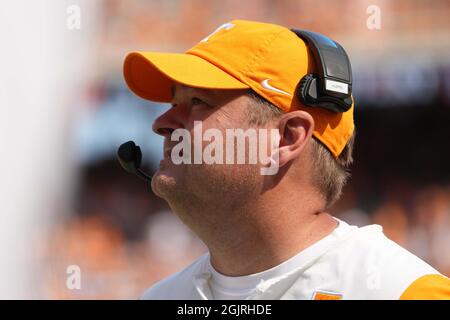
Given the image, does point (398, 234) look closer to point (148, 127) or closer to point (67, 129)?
point (148, 127)

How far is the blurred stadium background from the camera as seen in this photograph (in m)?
6.56

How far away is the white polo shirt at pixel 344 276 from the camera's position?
152 cm

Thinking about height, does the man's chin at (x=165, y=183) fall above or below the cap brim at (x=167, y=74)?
below

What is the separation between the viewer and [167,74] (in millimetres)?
1714

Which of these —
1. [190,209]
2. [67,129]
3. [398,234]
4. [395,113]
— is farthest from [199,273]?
[395,113]

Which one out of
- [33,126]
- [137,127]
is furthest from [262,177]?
[137,127]

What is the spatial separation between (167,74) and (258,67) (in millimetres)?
216

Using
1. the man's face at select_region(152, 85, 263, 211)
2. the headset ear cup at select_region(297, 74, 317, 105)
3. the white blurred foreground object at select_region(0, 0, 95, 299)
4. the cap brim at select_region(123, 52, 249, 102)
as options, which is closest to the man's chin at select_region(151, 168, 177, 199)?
the man's face at select_region(152, 85, 263, 211)

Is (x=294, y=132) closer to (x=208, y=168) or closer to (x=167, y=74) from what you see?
(x=208, y=168)

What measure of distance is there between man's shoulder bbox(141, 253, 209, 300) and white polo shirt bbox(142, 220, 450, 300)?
0.20ft

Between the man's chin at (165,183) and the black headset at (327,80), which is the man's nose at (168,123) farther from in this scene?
the black headset at (327,80)

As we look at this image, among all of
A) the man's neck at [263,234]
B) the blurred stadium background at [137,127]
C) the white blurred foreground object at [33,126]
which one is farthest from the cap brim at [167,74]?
the blurred stadium background at [137,127]

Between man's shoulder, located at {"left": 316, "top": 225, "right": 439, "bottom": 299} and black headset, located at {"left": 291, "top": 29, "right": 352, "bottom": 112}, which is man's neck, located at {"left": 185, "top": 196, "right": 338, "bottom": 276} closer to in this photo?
man's shoulder, located at {"left": 316, "top": 225, "right": 439, "bottom": 299}

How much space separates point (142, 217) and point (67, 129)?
133 cm
